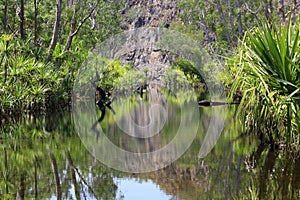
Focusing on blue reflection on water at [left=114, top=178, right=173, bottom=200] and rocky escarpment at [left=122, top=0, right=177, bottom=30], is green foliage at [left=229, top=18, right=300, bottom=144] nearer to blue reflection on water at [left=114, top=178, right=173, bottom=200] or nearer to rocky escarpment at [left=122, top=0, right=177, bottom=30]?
blue reflection on water at [left=114, top=178, right=173, bottom=200]

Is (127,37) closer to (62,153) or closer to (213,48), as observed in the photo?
(62,153)

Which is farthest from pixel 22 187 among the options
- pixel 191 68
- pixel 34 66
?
pixel 191 68

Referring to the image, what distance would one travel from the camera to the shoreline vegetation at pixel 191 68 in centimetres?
793

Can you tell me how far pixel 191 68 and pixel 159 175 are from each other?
19.8 meters

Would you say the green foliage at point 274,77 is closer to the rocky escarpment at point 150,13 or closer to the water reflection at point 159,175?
the water reflection at point 159,175

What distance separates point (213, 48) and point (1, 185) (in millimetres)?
33809

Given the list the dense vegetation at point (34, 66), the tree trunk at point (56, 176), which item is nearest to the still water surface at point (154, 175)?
the tree trunk at point (56, 176)

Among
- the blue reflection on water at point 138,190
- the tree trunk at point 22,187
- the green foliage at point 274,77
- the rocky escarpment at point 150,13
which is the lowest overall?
the blue reflection on water at point 138,190

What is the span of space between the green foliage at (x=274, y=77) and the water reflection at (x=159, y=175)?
0.70 metres

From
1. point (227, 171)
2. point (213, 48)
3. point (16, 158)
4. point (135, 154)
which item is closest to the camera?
point (227, 171)

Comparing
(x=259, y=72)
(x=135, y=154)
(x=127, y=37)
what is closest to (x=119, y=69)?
(x=127, y=37)

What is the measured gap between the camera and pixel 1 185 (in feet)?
22.0

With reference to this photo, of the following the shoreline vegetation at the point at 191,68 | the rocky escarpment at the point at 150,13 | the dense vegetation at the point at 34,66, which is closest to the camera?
the shoreline vegetation at the point at 191,68

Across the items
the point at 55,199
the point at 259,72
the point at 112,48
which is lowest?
the point at 55,199
